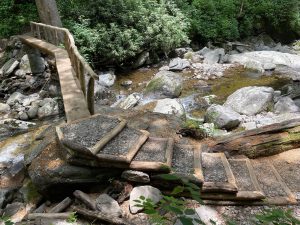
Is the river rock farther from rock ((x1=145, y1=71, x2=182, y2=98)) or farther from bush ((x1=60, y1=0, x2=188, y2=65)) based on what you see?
rock ((x1=145, y1=71, x2=182, y2=98))

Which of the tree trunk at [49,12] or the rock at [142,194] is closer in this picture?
the rock at [142,194]

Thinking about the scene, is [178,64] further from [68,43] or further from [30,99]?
[30,99]

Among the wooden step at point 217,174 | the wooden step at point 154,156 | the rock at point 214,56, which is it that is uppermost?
the wooden step at point 154,156

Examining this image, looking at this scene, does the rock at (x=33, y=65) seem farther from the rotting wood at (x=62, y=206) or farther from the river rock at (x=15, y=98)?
the rotting wood at (x=62, y=206)

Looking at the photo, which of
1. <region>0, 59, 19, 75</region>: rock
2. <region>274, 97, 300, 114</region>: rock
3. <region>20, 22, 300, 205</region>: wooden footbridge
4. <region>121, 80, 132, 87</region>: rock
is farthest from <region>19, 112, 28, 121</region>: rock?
<region>274, 97, 300, 114</region>: rock

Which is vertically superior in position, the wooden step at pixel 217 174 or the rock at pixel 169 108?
the wooden step at pixel 217 174

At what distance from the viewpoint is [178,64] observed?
42.7ft

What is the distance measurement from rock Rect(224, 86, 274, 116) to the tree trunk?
6.55 meters

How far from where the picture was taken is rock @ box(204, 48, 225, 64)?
13711 millimetres

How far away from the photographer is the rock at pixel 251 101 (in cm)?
873

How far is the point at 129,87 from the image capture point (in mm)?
11477

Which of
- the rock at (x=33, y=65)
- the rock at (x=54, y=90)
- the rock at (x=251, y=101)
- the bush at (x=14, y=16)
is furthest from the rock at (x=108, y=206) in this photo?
the bush at (x=14, y=16)

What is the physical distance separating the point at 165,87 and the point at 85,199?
6267mm

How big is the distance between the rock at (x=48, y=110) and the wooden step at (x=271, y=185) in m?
6.04
